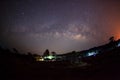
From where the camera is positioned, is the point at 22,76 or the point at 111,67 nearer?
the point at 22,76

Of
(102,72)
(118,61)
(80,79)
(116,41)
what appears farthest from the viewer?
(116,41)

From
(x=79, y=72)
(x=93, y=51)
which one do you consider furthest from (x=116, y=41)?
(x=79, y=72)

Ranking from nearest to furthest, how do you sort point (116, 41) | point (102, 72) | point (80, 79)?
1. point (80, 79)
2. point (102, 72)
3. point (116, 41)

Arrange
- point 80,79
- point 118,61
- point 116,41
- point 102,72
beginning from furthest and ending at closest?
point 116,41 < point 118,61 < point 102,72 < point 80,79

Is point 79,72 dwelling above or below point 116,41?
below

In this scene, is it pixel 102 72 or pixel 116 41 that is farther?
pixel 116 41

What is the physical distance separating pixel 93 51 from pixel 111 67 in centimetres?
4257

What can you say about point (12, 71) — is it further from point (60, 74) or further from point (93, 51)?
point (93, 51)

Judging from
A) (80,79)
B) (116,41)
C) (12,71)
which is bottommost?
(80,79)

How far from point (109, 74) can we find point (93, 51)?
45.9m

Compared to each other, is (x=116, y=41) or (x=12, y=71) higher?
(x=116, y=41)

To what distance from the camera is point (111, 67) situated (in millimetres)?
33625

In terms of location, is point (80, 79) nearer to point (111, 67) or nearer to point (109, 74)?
point (109, 74)

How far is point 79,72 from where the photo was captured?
33188mm
